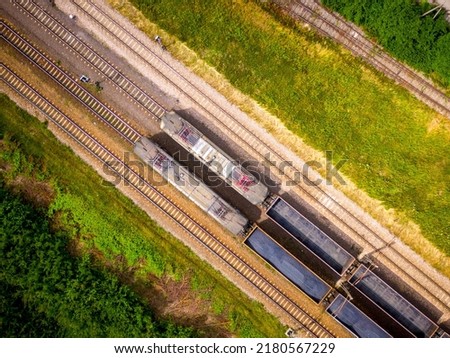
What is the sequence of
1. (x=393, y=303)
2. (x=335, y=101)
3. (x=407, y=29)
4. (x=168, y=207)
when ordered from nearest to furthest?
(x=393, y=303) < (x=407, y=29) < (x=335, y=101) < (x=168, y=207)

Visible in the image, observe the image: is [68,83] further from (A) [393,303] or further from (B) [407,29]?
(A) [393,303]

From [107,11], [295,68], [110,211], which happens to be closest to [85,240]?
[110,211]

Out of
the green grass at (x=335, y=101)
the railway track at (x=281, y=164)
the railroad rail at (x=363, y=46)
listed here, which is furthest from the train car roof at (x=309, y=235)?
the railroad rail at (x=363, y=46)

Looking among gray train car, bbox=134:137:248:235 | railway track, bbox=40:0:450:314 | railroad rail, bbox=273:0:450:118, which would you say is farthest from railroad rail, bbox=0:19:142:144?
railroad rail, bbox=273:0:450:118

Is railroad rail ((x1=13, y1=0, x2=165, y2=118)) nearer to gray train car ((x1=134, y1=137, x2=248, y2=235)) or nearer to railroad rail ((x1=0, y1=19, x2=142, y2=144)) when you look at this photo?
railroad rail ((x1=0, y1=19, x2=142, y2=144))

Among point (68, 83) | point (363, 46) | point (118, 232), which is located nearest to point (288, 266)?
point (118, 232)

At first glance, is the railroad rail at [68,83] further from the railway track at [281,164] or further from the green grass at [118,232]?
the green grass at [118,232]

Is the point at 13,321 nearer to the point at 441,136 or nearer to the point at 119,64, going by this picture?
the point at 119,64
